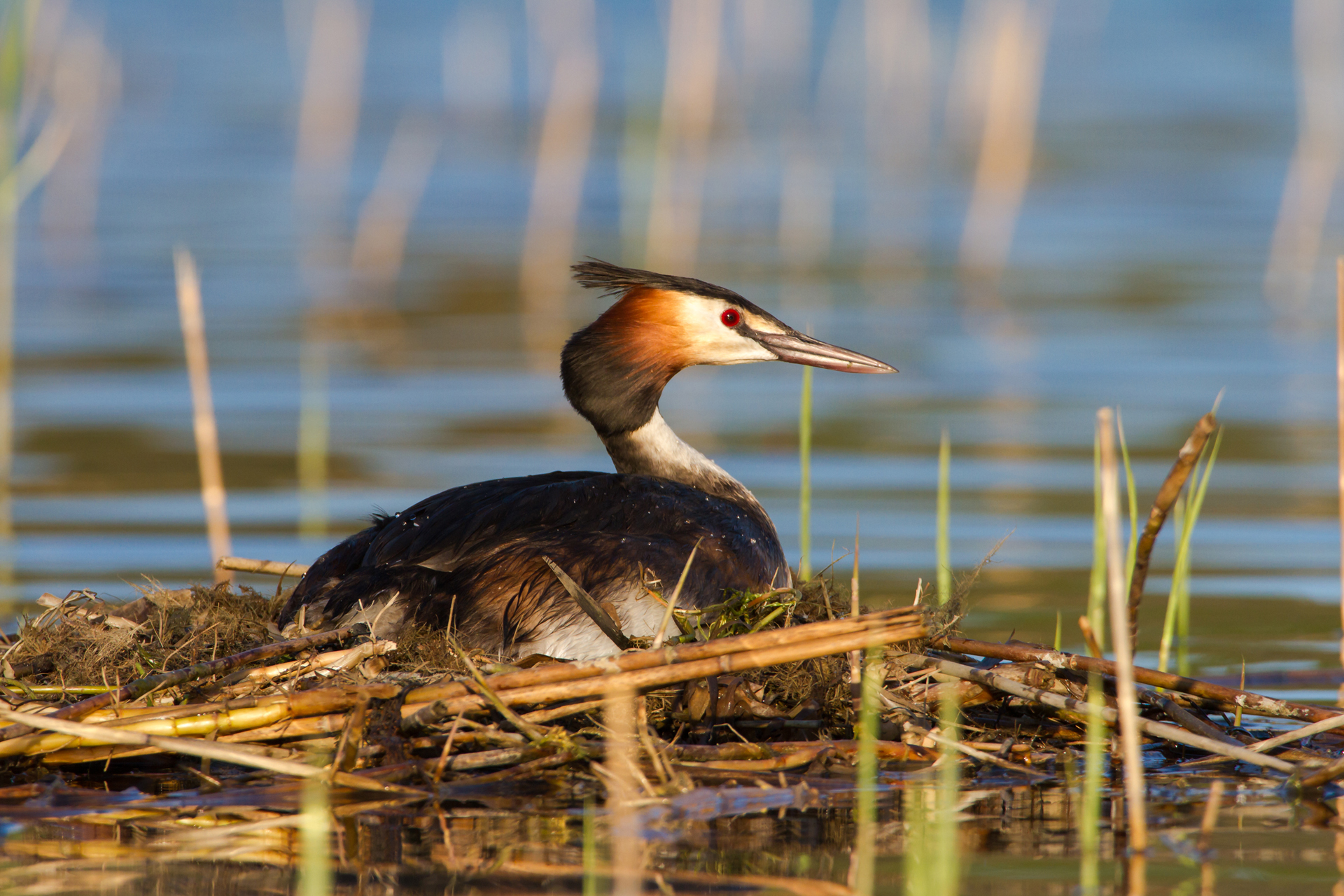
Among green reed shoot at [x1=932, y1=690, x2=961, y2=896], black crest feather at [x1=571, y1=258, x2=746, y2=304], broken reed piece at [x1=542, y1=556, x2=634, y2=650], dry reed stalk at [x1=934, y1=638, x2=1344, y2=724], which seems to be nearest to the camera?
green reed shoot at [x1=932, y1=690, x2=961, y2=896]

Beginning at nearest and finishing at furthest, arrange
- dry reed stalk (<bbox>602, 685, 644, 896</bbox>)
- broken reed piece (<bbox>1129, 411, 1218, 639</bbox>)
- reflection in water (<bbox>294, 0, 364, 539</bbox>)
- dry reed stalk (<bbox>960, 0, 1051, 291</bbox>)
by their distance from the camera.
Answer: dry reed stalk (<bbox>602, 685, 644, 896</bbox>)
broken reed piece (<bbox>1129, 411, 1218, 639</bbox>)
reflection in water (<bbox>294, 0, 364, 539</bbox>)
dry reed stalk (<bbox>960, 0, 1051, 291</bbox>)

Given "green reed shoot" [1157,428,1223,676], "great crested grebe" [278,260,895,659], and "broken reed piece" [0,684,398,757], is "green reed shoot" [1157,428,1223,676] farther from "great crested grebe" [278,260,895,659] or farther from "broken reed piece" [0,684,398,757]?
"broken reed piece" [0,684,398,757]

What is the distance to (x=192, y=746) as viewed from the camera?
3910 mm

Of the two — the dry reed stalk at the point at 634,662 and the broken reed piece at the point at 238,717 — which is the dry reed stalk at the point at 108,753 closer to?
the broken reed piece at the point at 238,717

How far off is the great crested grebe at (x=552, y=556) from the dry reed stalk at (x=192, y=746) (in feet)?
2.39

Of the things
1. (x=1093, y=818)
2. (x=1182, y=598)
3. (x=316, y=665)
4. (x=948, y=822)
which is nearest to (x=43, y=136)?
(x=316, y=665)

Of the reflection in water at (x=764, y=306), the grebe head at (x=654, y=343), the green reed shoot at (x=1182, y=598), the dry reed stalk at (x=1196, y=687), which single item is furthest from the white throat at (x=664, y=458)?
the dry reed stalk at (x=1196, y=687)

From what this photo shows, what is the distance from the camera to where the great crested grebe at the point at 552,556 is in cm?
464

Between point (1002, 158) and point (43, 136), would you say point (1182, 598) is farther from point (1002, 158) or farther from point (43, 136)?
point (1002, 158)

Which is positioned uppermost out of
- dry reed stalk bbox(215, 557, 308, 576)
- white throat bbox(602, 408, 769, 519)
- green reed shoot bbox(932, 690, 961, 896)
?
white throat bbox(602, 408, 769, 519)

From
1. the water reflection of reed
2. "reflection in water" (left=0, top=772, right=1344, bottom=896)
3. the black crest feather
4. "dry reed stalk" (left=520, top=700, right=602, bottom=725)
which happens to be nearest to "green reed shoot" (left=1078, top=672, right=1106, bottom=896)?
"reflection in water" (left=0, top=772, right=1344, bottom=896)

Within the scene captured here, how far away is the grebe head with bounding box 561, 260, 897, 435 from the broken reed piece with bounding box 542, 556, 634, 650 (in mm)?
1494

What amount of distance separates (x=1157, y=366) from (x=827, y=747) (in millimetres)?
7580

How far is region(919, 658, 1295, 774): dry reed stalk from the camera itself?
4.06 metres
